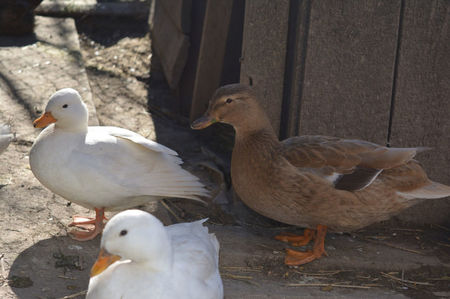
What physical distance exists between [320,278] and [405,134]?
4.32 ft

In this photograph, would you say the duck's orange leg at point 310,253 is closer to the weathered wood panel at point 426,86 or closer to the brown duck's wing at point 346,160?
the brown duck's wing at point 346,160

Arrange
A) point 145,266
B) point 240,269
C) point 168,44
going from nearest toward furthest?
point 145,266 < point 240,269 < point 168,44

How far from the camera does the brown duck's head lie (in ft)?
13.6

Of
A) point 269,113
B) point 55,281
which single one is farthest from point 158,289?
point 269,113

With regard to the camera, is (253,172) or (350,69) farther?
(350,69)

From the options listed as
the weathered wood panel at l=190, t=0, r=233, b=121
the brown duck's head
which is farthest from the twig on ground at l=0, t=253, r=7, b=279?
the weathered wood panel at l=190, t=0, r=233, b=121

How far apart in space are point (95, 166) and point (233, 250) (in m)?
1.06

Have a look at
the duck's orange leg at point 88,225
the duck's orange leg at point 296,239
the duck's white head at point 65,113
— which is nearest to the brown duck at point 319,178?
the duck's orange leg at point 296,239

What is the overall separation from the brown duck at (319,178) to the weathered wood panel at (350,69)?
0.35 meters

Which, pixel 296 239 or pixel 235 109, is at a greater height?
pixel 235 109

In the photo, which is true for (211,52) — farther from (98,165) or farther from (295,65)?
(98,165)

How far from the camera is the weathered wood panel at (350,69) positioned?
14.1 feet

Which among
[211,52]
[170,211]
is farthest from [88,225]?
[211,52]

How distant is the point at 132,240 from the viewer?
2.87 metres
